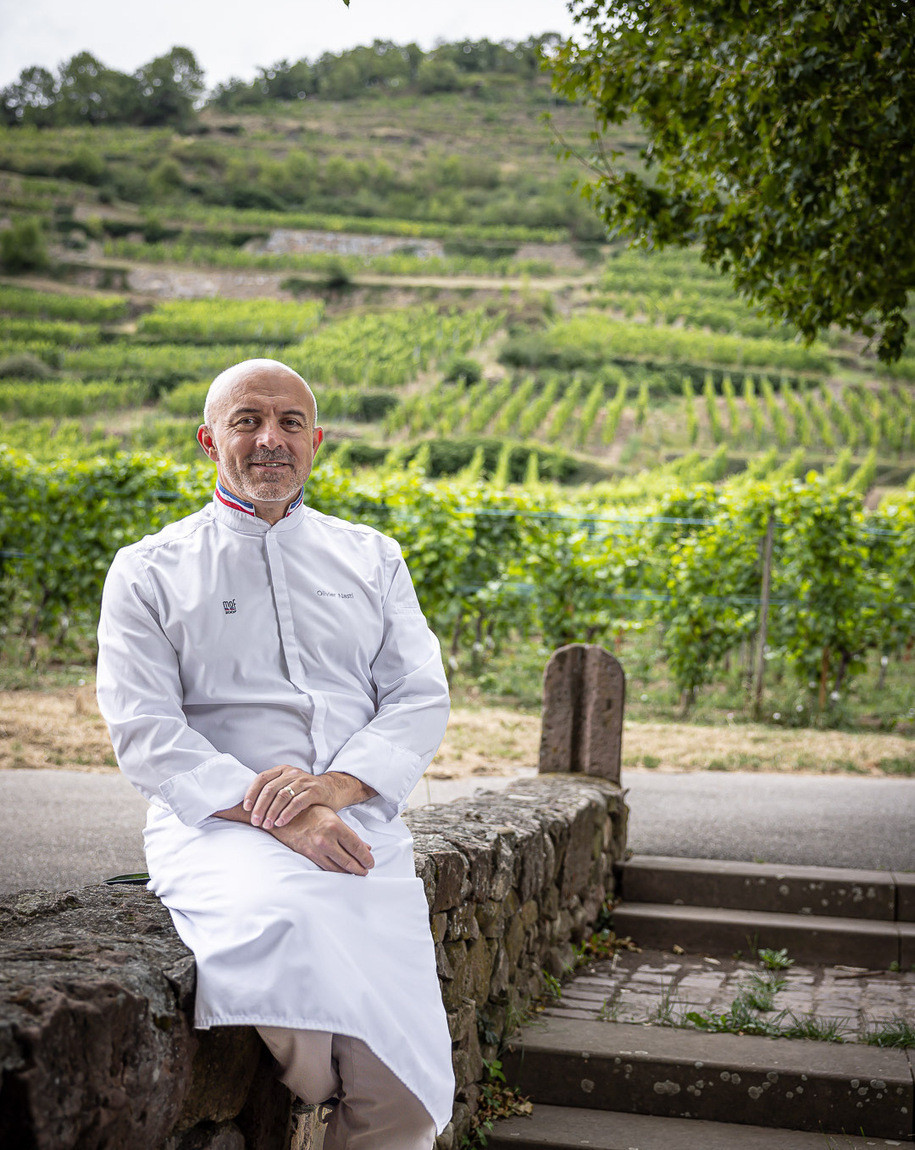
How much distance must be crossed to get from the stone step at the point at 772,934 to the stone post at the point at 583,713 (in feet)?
2.25

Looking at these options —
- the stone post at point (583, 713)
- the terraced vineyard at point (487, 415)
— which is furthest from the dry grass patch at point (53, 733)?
the stone post at point (583, 713)

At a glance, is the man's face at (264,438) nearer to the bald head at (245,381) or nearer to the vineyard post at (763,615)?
the bald head at (245,381)

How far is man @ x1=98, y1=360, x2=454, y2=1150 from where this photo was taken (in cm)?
177

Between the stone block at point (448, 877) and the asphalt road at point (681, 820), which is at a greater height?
the stone block at point (448, 877)

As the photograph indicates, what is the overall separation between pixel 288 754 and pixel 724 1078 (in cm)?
195

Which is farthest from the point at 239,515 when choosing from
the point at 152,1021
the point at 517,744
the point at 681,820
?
the point at 517,744

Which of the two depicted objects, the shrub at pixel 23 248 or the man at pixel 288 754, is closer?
the man at pixel 288 754

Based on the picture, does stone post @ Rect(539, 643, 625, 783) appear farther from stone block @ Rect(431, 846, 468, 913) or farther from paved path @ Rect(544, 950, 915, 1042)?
stone block @ Rect(431, 846, 468, 913)

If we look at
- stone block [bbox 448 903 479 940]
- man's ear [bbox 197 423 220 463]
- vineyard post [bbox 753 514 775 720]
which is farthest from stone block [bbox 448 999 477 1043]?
vineyard post [bbox 753 514 775 720]

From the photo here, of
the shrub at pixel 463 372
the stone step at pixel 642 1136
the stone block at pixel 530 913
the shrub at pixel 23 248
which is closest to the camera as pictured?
the stone step at pixel 642 1136

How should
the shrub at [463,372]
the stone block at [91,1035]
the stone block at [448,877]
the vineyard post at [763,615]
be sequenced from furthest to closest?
the shrub at [463,372], the vineyard post at [763,615], the stone block at [448,877], the stone block at [91,1035]

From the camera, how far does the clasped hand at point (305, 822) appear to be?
1945 mm

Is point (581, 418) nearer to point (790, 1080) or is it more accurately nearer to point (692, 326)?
point (692, 326)

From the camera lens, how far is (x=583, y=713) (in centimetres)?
496
